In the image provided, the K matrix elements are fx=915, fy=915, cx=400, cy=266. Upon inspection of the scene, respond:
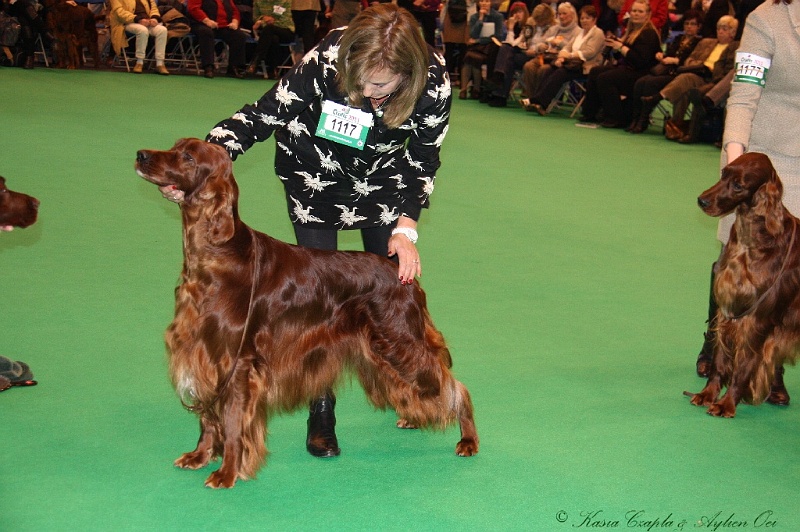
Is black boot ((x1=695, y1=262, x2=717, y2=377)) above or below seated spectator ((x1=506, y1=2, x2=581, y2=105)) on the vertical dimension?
below

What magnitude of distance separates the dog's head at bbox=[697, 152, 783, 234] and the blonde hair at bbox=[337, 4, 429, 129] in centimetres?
140

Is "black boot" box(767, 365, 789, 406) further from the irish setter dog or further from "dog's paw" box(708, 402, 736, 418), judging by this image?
the irish setter dog

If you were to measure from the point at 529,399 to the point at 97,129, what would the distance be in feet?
21.9

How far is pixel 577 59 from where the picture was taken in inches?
492

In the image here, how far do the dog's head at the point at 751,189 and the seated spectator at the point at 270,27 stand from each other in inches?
477

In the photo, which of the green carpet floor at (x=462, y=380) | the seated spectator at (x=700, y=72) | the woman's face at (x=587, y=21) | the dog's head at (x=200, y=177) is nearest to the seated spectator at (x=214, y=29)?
the woman's face at (x=587, y=21)

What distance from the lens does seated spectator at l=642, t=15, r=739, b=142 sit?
10664mm

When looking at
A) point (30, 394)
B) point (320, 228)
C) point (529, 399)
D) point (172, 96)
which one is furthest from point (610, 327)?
point (172, 96)

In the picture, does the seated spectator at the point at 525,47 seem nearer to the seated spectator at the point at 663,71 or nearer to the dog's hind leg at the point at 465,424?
the seated spectator at the point at 663,71

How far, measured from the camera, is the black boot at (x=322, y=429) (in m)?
3.15

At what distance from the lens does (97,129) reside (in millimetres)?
9062

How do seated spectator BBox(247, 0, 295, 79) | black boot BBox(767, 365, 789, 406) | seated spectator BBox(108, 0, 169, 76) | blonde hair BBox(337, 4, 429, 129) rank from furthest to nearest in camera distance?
1. seated spectator BBox(247, 0, 295, 79)
2. seated spectator BBox(108, 0, 169, 76)
3. black boot BBox(767, 365, 789, 406)
4. blonde hair BBox(337, 4, 429, 129)

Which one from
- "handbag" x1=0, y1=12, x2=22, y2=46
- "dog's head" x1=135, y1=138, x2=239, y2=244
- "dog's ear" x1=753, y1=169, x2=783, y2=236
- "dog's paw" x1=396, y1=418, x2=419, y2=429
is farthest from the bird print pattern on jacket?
"handbag" x1=0, y1=12, x2=22, y2=46

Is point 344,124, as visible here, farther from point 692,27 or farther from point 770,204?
point 692,27
